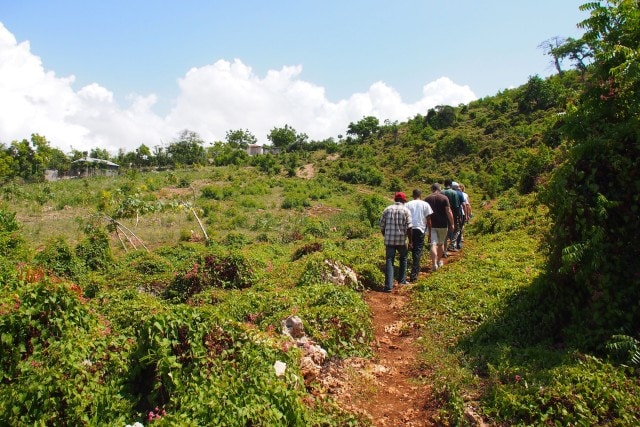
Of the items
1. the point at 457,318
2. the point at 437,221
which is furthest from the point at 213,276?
the point at 457,318

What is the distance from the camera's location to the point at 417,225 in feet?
28.2

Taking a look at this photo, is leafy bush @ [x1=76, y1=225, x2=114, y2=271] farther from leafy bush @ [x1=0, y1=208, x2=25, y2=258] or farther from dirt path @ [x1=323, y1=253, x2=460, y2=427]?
dirt path @ [x1=323, y1=253, x2=460, y2=427]

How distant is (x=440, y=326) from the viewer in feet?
19.7

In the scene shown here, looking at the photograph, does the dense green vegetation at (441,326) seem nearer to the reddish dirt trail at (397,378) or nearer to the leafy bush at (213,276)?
the leafy bush at (213,276)

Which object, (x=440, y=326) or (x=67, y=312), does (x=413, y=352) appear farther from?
(x=67, y=312)

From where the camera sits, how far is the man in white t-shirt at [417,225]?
861 cm

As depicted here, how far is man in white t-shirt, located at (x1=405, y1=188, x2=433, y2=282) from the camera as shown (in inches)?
339

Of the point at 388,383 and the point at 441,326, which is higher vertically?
the point at 441,326

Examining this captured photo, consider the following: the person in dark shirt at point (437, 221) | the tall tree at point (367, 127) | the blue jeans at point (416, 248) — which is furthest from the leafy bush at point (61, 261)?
the tall tree at point (367, 127)

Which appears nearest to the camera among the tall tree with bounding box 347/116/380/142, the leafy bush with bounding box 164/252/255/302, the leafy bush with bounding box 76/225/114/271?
the leafy bush with bounding box 164/252/255/302

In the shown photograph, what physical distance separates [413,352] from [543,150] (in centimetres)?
1503

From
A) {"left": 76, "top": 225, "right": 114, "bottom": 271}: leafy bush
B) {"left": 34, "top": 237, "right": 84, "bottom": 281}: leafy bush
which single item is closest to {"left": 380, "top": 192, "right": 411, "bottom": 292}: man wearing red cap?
{"left": 34, "top": 237, "right": 84, "bottom": 281}: leafy bush

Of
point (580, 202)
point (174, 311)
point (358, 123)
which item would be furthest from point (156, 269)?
point (358, 123)

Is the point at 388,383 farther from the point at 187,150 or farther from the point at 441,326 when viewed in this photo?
the point at 187,150
